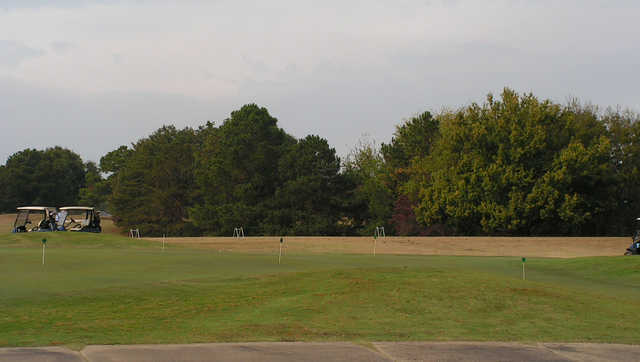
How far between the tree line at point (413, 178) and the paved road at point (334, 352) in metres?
41.3

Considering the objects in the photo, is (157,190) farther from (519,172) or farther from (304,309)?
(304,309)

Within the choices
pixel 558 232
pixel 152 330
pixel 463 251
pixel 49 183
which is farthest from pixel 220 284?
pixel 49 183

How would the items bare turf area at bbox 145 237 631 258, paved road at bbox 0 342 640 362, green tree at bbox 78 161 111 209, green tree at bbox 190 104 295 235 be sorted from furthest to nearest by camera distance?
green tree at bbox 78 161 111 209 < green tree at bbox 190 104 295 235 < bare turf area at bbox 145 237 631 258 < paved road at bbox 0 342 640 362

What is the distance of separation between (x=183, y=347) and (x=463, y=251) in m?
39.6

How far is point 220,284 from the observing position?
17.3 meters

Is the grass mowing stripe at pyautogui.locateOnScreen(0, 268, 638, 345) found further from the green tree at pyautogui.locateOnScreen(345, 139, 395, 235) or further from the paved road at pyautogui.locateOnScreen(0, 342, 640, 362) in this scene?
the green tree at pyautogui.locateOnScreen(345, 139, 395, 235)

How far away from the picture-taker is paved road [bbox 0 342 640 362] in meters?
7.76

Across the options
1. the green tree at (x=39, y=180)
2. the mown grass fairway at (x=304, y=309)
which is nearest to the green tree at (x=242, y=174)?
the mown grass fairway at (x=304, y=309)

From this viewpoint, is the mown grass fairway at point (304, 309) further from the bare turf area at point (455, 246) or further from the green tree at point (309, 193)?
the green tree at point (309, 193)

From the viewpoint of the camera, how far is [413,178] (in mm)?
64188

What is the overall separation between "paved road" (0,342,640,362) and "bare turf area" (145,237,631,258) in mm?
35088

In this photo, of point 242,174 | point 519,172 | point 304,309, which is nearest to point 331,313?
point 304,309

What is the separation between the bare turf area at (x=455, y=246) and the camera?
44.9 m

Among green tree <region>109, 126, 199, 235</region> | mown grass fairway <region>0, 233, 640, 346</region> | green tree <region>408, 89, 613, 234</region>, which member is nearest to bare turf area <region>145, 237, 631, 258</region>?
green tree <region>408, 89, 613, 234</region>
